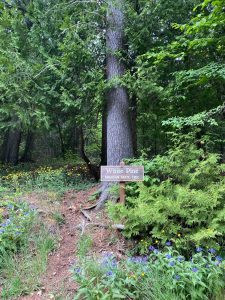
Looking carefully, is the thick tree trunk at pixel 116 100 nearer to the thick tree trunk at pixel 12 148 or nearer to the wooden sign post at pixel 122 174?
the wooden sign post at pixel 122 174

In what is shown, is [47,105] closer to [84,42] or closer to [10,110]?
[10,110]

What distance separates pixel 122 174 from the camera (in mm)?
4168

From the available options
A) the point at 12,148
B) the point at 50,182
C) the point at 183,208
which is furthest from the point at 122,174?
the point at 12,148

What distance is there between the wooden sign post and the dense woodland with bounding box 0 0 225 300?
6.5 inches

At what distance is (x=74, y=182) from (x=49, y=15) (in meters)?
4.08

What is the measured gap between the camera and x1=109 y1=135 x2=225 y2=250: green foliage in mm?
3377

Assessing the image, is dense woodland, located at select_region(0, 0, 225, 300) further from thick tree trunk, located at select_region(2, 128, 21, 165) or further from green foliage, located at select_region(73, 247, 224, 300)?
thick tree trunk, located at select_region(2, 128, 21, 165)

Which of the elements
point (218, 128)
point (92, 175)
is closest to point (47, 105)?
point (92, 175)

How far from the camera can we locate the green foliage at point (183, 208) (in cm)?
338

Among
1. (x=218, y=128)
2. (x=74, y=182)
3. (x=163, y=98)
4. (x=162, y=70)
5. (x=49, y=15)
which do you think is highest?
(x=49, y=15)

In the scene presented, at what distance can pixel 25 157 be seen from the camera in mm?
12703

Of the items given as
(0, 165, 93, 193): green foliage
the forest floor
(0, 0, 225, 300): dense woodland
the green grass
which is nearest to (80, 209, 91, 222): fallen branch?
the forest floor

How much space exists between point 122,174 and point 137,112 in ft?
9.29

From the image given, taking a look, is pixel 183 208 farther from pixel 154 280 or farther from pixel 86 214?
pixel 86 214
